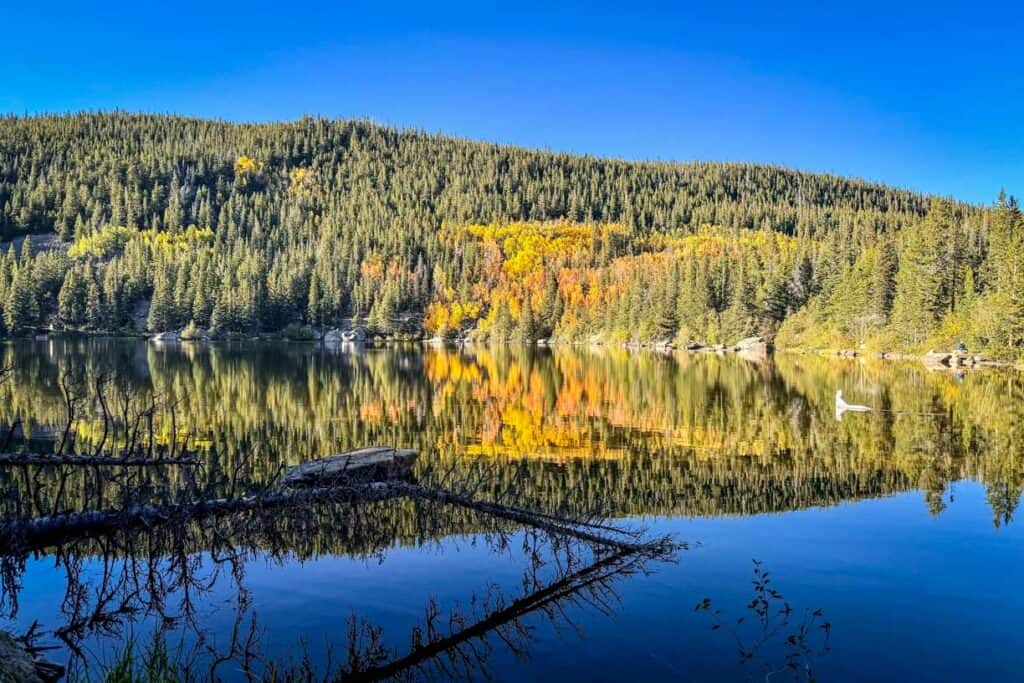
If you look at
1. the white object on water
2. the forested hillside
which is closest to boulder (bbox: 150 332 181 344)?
the forested hillside

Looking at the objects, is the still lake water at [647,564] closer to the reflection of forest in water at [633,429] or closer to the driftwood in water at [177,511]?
the reflection of forest in water at [633,429]

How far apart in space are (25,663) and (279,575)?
14.2ft

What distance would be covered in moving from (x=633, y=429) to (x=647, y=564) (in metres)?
14.9

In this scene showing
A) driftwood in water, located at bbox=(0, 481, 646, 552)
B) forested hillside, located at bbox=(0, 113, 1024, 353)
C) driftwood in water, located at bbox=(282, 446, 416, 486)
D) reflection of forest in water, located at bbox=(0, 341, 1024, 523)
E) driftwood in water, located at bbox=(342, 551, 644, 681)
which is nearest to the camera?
driftwood in water, located at bbox=(0, 481, 646, 552)

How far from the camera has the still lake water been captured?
8.44 metres

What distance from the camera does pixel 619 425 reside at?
88.4 ft

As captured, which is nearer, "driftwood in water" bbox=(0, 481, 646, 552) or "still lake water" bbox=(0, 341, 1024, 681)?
"driftwood in water" bbox=(0, 481, 646, 552)

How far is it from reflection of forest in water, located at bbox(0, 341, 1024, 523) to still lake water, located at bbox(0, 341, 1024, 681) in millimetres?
147

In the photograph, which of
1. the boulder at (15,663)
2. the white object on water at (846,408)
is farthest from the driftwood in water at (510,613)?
the white object on water at (846,408)

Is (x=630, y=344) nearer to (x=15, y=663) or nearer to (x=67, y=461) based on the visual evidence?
(x=67, y=461)

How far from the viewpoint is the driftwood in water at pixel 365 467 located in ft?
37.2

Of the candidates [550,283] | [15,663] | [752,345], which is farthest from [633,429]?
[550,283]

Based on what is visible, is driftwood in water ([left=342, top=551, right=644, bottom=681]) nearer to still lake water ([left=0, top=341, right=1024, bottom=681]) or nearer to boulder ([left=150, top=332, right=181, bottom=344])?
still lake water ([left=0, top=341, right=1024, bottom=681])

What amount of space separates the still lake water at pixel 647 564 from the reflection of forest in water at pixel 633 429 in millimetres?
147
